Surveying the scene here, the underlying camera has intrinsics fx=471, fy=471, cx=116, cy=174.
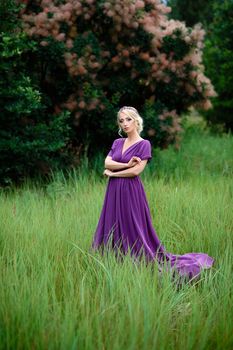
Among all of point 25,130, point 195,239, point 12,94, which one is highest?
point 12,94

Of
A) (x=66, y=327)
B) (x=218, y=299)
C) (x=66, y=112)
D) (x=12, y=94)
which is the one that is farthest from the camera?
(x=66, y=112)

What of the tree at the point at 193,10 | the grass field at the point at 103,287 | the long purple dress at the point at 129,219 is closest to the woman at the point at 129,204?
the long purple dress at the point at 129,219

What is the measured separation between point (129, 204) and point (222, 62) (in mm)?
13131

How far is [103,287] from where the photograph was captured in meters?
3.18

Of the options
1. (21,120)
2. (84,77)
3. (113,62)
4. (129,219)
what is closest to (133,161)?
(129,219)

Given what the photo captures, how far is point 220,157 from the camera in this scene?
1093cm

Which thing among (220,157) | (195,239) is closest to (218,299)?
(195,239)

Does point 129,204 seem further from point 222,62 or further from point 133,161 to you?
point 222,62

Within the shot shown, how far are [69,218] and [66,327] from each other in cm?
277

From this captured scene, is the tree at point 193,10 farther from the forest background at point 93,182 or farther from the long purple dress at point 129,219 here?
the long purple dress at point 129,219

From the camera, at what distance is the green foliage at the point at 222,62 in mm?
15641

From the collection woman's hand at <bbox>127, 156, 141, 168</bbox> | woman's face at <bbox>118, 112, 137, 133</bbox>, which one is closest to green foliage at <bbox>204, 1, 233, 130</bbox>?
woman's face at <bbox>118, 112, 137, 133</bbox>

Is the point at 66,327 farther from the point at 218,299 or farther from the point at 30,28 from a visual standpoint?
the point at 30,28

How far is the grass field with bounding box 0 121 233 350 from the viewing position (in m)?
2.73
